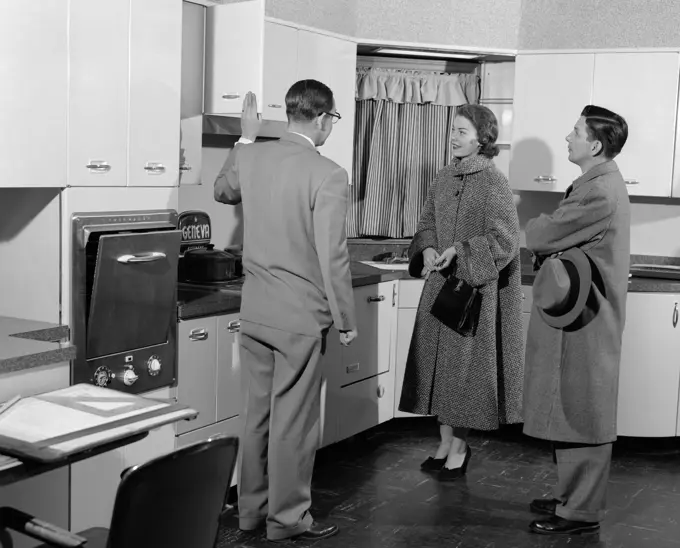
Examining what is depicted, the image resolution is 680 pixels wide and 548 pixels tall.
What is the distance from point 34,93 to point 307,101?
36.5 inches

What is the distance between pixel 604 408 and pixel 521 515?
2.08ft

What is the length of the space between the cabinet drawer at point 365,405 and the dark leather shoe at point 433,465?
0.41 metres

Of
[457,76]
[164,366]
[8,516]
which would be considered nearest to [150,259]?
[164,366]

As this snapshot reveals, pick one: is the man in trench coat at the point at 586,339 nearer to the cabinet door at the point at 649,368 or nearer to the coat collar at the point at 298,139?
the coat collar at the point at 298,139

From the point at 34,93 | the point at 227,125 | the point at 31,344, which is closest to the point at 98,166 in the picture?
the point at 34,93

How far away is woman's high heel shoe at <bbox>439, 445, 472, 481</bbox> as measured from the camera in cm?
434

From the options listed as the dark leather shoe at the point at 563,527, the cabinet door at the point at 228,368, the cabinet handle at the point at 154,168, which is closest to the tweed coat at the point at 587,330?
the dark leather shoe at the point at 563,527

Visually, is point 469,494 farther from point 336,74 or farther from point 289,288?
point 336,74

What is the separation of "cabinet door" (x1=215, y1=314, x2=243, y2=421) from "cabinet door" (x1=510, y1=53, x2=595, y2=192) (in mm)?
2246

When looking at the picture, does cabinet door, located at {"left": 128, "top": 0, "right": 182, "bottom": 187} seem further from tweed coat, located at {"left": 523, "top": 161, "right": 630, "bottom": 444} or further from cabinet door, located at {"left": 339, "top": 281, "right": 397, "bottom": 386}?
cabinet door, located at {"left": 339, "top": 281, "right": 397, "bottom": 386}

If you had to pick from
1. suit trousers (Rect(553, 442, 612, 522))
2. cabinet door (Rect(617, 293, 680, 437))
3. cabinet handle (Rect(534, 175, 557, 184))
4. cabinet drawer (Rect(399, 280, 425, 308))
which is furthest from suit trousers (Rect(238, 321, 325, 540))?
cabinet handle (Rect(534, 175, 557, 184))

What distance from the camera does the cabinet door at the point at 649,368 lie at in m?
4.90

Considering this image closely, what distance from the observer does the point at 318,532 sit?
11.6ft

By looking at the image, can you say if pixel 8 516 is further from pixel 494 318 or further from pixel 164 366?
pixel 494 318
